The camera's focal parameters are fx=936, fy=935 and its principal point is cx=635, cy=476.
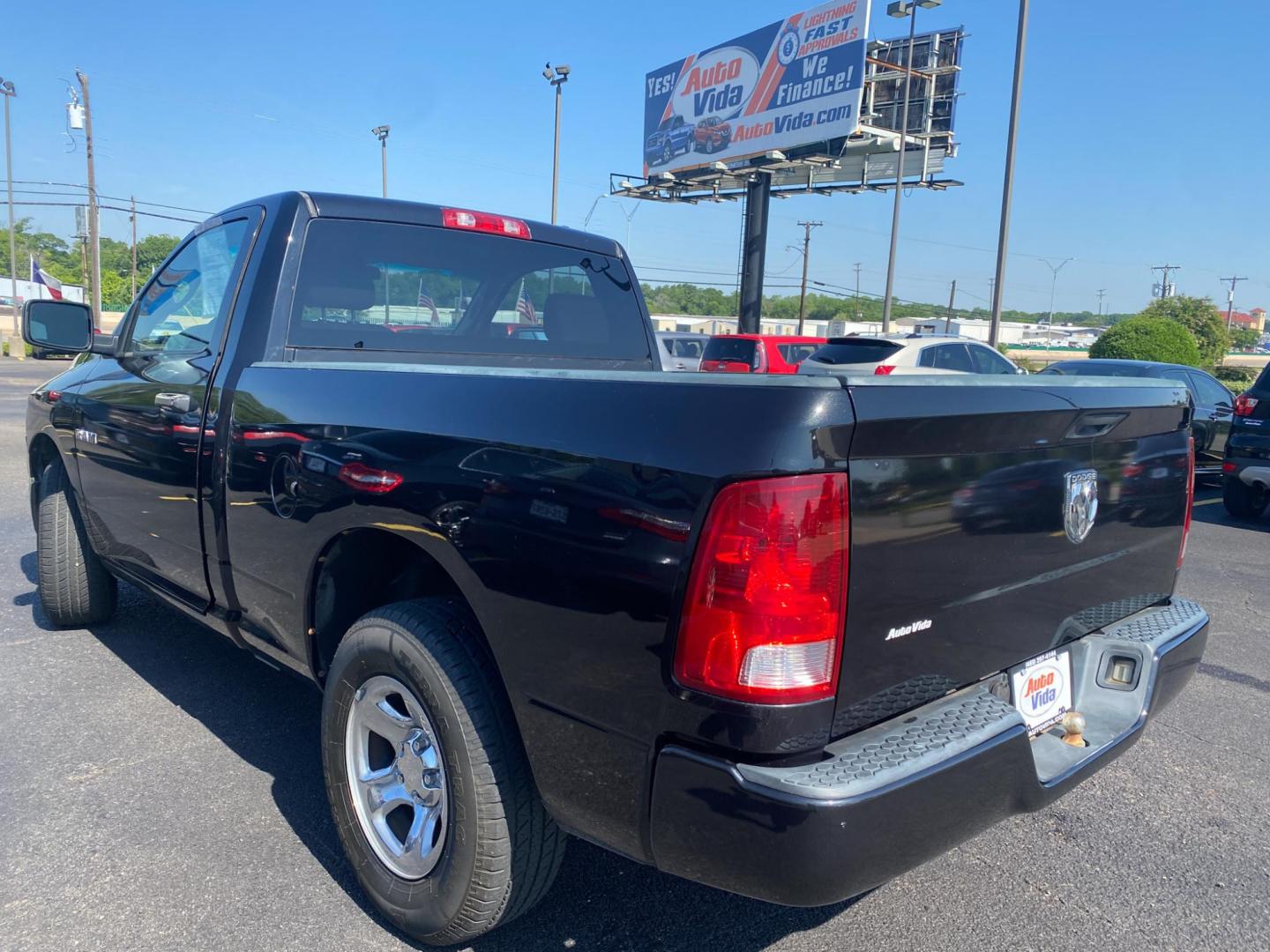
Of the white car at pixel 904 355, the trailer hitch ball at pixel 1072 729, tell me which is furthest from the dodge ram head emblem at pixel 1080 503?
the white car at pixel 904 355

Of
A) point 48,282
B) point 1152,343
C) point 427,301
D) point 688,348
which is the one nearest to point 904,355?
point 427,301

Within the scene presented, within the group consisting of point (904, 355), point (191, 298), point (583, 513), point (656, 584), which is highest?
point (191, 298)

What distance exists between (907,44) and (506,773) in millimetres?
31272

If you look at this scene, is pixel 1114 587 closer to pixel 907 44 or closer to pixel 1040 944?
pixel 1040 944

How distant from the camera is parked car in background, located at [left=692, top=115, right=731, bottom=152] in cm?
3134

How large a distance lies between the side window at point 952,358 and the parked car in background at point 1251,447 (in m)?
4.15

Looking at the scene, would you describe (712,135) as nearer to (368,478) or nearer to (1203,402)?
(1203,402)

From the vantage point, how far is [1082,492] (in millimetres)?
2373

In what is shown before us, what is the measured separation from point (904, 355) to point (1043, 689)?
400 inches

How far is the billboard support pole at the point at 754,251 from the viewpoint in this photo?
31891 mm

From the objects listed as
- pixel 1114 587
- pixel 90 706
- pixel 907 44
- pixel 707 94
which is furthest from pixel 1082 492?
pixel 707 94

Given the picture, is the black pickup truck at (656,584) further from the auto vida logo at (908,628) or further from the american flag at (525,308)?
the american flag at (525,308)

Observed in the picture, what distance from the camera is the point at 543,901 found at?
2643 mm

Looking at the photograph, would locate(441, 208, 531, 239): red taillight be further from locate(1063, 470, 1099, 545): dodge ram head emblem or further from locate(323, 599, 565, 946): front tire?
locate(1063, 470, 1099, 545): dodge ram head emblem
